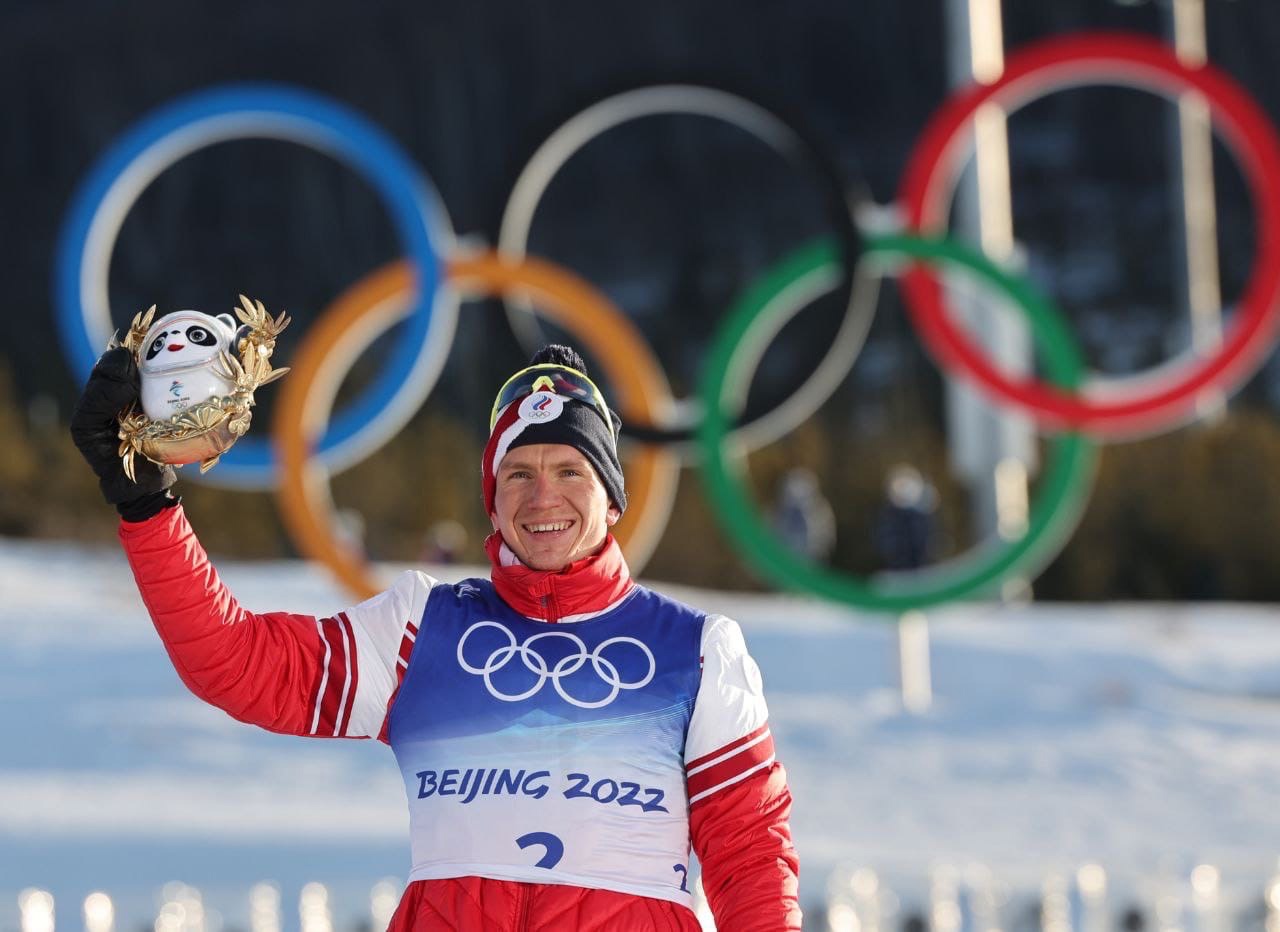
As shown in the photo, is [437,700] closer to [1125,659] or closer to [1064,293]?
[1125,659]

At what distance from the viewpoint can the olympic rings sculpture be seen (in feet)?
36.4

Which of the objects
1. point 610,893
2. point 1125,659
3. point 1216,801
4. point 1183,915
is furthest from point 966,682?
point 610,893

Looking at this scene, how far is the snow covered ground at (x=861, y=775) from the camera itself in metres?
7.68

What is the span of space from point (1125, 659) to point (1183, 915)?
8696 mm

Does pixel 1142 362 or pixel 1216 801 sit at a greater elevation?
pixel 1142 362

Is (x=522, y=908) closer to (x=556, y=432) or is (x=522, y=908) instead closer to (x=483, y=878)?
(x=483, y=878)

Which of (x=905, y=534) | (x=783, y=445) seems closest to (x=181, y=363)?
(x=905, y=534)

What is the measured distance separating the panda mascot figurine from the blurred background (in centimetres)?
82

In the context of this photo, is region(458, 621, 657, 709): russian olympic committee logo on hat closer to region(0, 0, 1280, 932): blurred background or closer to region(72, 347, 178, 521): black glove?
region(72, 347, 178, 521): black glove

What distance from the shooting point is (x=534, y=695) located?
278 cm

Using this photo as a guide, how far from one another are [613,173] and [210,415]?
146ft

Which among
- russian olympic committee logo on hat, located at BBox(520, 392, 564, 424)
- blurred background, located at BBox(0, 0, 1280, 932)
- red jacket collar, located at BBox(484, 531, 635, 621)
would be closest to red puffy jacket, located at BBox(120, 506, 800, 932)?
red jacket collar, located at BBox(484, 531, 635, 621)

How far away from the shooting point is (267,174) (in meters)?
43.1

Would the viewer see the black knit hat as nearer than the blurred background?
Yes
